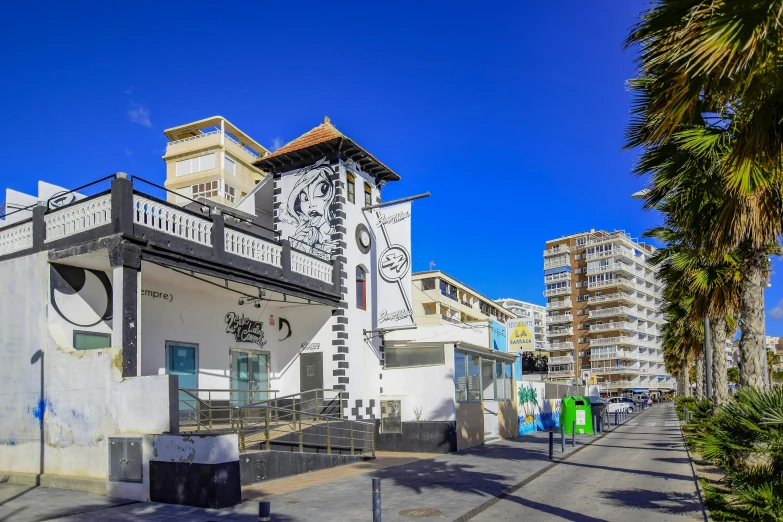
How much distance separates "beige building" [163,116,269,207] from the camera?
56031 millimetres

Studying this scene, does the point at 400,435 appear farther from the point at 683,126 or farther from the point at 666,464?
the point at 683,126

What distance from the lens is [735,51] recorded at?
5.71 metres

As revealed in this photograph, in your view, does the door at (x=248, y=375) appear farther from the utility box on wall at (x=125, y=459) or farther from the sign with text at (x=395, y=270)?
the utility box on wall at (x=125, y=459)

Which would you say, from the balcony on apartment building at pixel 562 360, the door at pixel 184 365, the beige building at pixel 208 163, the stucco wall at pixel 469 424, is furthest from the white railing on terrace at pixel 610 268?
the door at pixel 184 365

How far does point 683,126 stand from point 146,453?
1143cm

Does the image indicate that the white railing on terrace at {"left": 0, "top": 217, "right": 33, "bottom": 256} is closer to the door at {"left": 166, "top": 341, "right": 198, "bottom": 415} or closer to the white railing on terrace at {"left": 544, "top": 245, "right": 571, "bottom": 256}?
the door at {"left": 166, "top": 341, "right": 198, "bottom": 415}

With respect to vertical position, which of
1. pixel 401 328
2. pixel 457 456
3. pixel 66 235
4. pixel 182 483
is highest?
pixel 66 235

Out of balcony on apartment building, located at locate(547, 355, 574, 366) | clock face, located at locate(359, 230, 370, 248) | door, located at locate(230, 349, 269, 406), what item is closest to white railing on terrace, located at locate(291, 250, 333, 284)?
clock face, located at locate(359, 230, 370, 248)

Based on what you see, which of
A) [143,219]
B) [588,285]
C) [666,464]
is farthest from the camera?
[588,285]

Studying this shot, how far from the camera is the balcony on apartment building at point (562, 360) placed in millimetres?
99387

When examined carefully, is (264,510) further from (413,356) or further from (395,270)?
(413,356)

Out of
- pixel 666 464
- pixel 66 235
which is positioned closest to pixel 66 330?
pixel 66 235

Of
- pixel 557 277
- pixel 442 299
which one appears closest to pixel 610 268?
pixel 557 277

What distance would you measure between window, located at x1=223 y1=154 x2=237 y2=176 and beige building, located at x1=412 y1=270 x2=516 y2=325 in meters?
20.2
